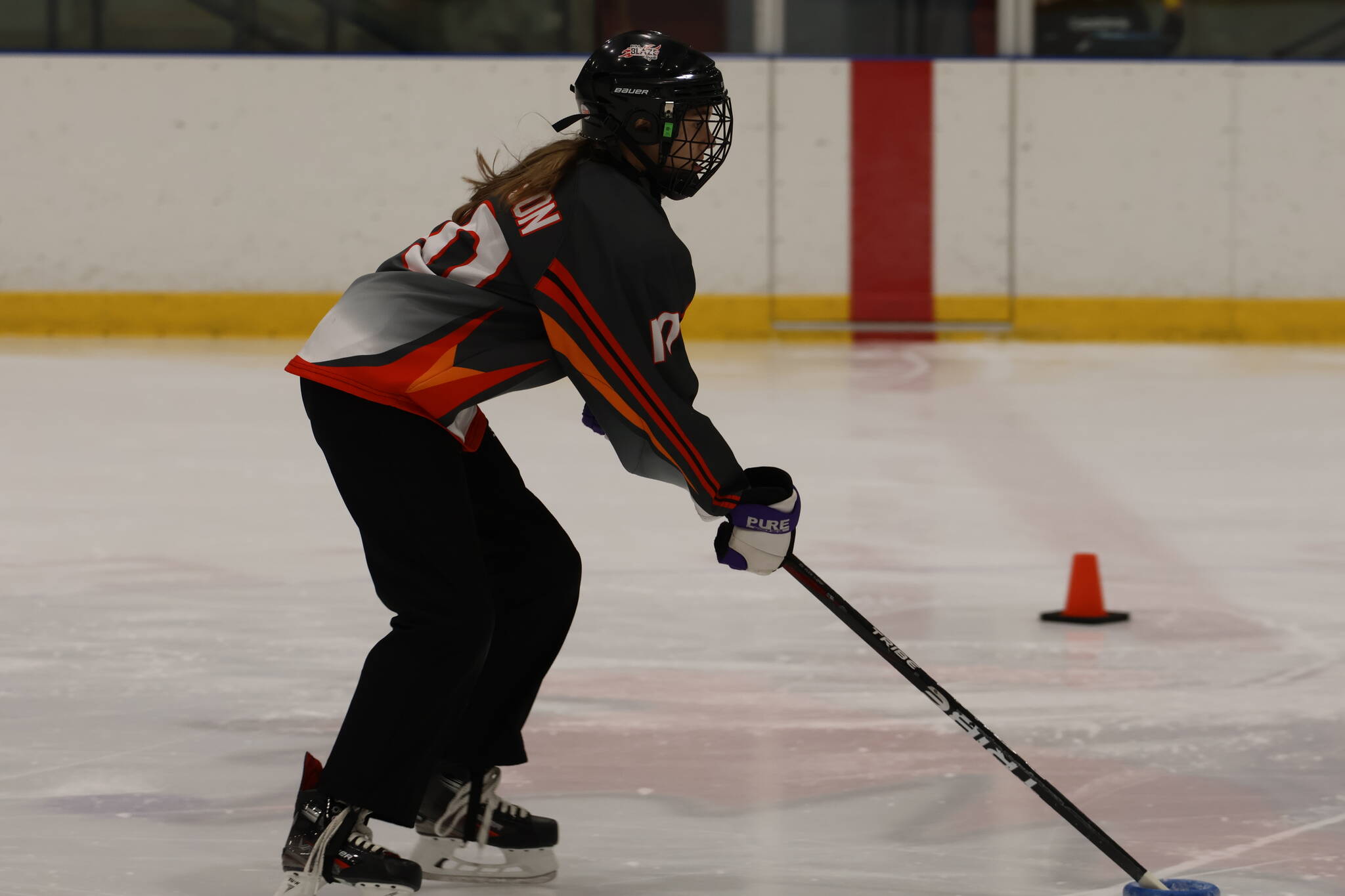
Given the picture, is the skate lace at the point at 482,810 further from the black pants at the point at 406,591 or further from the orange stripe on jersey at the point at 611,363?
the orange stripe on jersey at the point at 611,363

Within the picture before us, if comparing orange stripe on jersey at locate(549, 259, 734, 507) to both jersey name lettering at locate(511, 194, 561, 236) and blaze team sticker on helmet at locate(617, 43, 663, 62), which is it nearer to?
jersey name lettering at locate(511, 194, 561, 236)

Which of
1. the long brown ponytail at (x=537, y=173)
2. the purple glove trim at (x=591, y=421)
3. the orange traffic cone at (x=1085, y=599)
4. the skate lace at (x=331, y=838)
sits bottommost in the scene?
the orange traffic cone at (x=1085, y=599)

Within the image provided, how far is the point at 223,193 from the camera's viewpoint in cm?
968

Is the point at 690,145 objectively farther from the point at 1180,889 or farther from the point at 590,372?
the point at 1180,889

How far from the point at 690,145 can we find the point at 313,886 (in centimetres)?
99

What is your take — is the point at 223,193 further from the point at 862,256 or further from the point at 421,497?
the point at 421,497

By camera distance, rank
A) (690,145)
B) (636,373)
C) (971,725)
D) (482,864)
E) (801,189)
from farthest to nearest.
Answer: (801,189)
(482,864)
(971,725)
(690,145)
(636,373)

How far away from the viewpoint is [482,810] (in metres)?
2.58

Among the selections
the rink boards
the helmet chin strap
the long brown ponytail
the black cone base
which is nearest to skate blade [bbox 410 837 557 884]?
the long brown ponytail

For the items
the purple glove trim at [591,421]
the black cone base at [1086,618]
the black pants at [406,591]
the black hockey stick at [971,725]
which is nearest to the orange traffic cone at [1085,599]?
the black cone base at [1086,618]

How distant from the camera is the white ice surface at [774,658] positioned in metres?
2.64

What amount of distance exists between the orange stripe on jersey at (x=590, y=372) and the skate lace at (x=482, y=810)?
1.94ft

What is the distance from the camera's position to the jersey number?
7.30ft

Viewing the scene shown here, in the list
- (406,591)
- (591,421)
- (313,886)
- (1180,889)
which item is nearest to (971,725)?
(1180,889)
